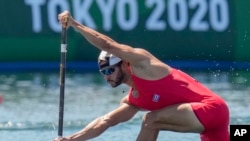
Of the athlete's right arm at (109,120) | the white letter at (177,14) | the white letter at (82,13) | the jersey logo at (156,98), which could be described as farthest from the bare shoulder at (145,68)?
the white letter at (177,14)

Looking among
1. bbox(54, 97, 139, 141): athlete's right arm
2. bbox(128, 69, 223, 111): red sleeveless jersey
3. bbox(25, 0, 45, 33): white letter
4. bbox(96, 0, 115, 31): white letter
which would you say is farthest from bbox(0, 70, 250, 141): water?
bbox(128, 69, 223, 111): red sleeveless jersey

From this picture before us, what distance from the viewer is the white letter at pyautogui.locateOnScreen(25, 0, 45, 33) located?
1670 centimetres

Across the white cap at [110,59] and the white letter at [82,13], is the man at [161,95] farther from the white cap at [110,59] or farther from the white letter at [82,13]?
the white letter at [82,13]

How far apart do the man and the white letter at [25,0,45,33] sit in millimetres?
7891

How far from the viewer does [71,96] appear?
13.9m

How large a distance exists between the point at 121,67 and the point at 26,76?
7.11 metres

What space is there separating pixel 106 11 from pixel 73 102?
12.4 ft

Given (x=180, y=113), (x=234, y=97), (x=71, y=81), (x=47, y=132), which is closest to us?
(x=180, y=113)

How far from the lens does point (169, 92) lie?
8828 millimetres

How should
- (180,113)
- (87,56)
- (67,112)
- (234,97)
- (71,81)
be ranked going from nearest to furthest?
1. (180,113)
2. (67,112)
3. (234,97)
4. (71,81)
5. (87,56)

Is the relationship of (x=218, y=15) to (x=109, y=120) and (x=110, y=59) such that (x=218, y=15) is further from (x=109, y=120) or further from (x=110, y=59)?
(x=110, y=59)

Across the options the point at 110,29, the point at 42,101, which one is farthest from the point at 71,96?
the point at 110,29

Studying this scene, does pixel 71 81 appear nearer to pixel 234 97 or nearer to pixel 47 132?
pixel 234 97

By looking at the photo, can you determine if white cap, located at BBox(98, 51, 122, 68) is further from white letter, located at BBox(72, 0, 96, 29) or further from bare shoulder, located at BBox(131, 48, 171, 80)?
white letter, located at BBox(72, 0, 96, 29)
